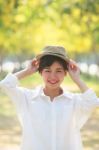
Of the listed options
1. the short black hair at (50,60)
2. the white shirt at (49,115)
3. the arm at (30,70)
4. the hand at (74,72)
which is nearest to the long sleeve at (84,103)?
the white shirt at (49,115)

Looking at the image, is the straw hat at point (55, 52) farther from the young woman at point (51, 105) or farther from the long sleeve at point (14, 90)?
the long sleeve at point (14, 90)

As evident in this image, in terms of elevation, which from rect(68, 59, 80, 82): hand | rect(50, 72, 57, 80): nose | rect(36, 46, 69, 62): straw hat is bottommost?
rect(50, 72, 57, 80): nose

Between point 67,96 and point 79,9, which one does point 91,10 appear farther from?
point 67,96

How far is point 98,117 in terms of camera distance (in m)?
12.8

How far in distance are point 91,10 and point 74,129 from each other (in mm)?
6872

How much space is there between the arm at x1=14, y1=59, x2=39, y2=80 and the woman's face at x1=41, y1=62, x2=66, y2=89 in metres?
0.10

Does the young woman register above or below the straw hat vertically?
below

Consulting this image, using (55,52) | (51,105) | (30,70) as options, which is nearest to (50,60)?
(55,52)

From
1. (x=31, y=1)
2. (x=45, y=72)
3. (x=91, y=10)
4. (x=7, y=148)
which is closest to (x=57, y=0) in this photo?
(x=31, y=1)

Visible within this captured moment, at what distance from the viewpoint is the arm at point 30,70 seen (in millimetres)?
3602

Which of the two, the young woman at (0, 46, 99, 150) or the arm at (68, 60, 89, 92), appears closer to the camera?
the young woman at (0, 46, 99, 150)

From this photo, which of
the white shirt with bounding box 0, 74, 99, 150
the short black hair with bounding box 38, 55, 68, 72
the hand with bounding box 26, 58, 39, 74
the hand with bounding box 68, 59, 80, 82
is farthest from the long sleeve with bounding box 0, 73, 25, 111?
the hand with bounding box 68, 59, 80, 82

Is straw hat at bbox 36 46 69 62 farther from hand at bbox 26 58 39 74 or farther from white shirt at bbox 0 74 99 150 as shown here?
white shirt at bbox 0 74 99 150

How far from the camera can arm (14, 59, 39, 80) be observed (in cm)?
360
